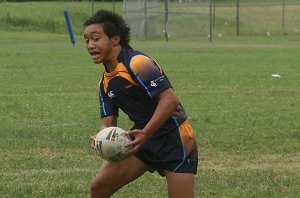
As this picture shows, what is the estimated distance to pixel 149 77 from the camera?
614 cm

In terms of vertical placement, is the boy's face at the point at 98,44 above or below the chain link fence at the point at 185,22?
above

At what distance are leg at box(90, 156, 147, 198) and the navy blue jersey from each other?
313mm

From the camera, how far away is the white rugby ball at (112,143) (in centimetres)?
613

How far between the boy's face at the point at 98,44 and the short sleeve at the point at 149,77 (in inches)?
8.3

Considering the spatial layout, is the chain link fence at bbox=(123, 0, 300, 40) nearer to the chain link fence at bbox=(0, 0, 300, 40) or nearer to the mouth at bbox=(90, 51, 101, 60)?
the chain link fence at bbox=(0, 0, 300, 40)

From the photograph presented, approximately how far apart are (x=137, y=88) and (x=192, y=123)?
7.85m

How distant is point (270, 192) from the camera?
8.67 m

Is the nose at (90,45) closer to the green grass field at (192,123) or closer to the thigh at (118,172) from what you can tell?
the thigh at (118,172)

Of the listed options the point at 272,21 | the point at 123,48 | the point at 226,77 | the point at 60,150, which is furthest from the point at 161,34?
the point at 123,48

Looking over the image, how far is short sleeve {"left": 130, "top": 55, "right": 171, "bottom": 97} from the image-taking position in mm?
6141

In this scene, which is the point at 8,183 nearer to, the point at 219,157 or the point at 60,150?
the point at 60,150

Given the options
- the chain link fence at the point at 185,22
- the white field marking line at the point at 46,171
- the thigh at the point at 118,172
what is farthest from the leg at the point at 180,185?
the chain link fence at the point at 185,22

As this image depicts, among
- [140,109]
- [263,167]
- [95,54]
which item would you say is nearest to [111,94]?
[140,109]

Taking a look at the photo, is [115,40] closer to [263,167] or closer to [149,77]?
[149,77]
